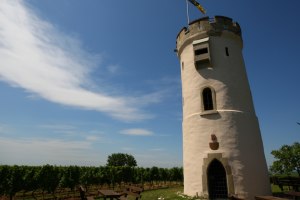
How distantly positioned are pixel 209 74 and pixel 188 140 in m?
4.47

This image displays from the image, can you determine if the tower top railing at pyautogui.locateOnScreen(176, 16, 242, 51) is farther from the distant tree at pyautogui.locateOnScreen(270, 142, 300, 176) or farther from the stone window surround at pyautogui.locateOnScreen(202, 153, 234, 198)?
the distant tree at pyautogui.locateOnScreen(270, 142, 300, 176)

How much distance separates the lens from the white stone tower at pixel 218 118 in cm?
1315

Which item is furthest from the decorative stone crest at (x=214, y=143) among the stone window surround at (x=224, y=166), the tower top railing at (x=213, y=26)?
the tower top railing at (x=213, y=26)

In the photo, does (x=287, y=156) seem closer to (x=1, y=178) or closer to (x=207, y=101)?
(x=207, y=101)

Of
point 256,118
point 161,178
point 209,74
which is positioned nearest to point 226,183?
point 256,118

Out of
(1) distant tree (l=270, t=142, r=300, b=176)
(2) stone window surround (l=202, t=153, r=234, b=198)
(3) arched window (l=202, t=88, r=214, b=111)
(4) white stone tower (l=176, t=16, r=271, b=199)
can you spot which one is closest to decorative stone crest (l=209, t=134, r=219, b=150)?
(4) white stone tower (l=176, t=16, r=271, b=199)

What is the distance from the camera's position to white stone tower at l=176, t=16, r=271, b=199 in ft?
43.1

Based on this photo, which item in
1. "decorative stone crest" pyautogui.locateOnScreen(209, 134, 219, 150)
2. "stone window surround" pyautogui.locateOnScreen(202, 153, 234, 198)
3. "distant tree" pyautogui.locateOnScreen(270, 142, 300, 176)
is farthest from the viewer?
"distant tree" pyautogui.locateOnScreen(270, 142, 300, 176)

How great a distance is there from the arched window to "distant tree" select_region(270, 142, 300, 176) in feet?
170

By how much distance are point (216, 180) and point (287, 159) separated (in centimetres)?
5297

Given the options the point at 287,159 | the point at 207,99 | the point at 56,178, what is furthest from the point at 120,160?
the point at 207,99

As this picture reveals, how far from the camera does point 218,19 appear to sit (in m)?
15.8

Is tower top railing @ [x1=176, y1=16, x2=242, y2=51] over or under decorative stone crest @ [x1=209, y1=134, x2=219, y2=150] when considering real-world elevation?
over

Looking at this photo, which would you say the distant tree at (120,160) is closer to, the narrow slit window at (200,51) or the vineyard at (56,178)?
the vineyard at (56,178)
